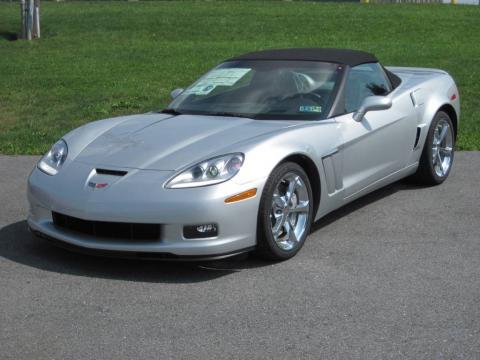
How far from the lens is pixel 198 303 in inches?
193

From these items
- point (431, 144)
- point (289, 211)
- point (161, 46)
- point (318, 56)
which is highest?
point (318, 56)

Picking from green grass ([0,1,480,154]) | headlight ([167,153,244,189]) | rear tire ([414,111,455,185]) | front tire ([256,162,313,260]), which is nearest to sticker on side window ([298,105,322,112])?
front tire ([256,162,313,260])

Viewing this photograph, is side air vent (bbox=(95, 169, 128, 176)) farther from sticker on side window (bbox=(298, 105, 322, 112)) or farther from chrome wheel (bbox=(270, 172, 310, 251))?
sticker on side window (bbox=(298, 105, 322, 112))

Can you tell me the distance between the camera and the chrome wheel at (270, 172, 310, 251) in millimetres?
5668

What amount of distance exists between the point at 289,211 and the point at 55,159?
1.62 meters

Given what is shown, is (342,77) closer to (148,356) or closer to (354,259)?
(354,259)

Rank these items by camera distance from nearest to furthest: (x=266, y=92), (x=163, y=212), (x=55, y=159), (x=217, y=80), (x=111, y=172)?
(x=163, y=212) < (x=111, y=172) < (x=55, y=159) < (x=266, y=92) < (x=217, y=80)

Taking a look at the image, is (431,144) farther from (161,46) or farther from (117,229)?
(161,46)

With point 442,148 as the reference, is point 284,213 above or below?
above

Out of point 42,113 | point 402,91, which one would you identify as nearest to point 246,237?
point 402,91

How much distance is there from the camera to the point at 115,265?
5.64 metres

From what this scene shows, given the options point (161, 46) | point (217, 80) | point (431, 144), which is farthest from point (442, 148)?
point (161, 46)

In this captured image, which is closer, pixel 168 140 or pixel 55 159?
pixel 168 140

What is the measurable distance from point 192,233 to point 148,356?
124 cm
